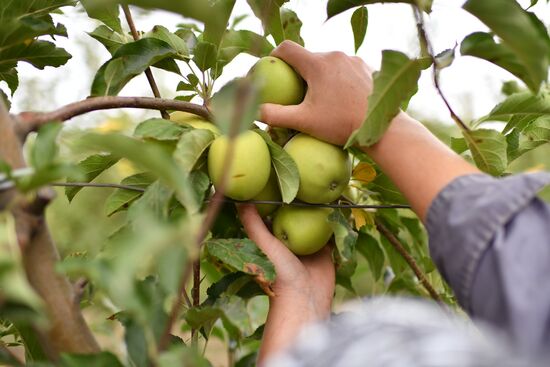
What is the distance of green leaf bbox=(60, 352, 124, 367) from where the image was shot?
0.54m

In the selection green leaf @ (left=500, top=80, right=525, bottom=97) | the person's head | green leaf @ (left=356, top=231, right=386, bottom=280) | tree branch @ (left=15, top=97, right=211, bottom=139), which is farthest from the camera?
green leaf @ (left=500, top=80, right=525, bottom=97)

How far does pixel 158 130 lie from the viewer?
30.4 inches

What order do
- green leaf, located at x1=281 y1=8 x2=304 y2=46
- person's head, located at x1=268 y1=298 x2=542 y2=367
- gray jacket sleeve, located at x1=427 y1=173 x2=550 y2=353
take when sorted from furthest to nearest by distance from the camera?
1. green leaf, located at x1=281 y1=8 x2=304 y2=46
2. gray jacket sleeve, located at x1=427 y1=173 x2=550 y2=353
3. person's head, located at x1=268 y1=298 x2=542 y2=367

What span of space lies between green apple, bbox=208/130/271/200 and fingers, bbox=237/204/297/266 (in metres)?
0.04

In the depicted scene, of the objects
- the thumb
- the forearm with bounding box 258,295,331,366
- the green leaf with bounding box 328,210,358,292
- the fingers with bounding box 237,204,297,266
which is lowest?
the forearm with bounding box 258,295,331,366

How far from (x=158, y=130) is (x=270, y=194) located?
0.59 feet

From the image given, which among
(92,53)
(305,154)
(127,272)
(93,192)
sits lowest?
(93,192)

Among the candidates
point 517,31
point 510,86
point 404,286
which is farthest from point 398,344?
point 510,86

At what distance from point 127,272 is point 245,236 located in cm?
52

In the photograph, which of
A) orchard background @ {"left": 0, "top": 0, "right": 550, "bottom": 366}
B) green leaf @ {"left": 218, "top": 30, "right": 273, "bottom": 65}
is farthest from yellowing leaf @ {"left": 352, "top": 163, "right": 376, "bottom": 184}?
green leaf @ {"left": 218, "top": 30, "right": 273, "bottom": 65}

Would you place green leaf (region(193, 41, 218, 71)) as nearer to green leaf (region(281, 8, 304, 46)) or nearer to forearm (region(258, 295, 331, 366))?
green leaf (region(281, 8, 304, 46))

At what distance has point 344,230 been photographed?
813mm

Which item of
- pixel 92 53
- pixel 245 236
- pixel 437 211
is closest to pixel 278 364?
pixel 437 211

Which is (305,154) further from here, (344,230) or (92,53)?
(92,53)
